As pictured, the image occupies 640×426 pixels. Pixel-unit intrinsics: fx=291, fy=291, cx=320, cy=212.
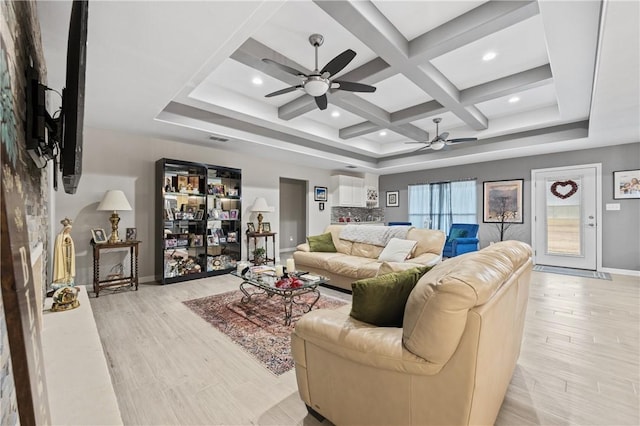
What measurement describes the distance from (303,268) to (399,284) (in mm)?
3271

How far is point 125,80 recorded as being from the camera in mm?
2779

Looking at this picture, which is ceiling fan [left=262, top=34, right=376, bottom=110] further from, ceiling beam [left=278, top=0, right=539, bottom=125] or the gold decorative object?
the gold decorative object

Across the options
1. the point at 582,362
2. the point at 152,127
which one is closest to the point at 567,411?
the point at 582,362

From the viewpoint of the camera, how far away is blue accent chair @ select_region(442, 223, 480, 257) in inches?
214

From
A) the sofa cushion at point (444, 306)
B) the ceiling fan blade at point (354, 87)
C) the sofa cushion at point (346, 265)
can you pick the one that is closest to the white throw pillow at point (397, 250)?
the sofa cushion at point (346, 265)

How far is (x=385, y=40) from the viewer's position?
260cm

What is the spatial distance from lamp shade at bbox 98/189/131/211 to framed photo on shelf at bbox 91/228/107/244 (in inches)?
14.1

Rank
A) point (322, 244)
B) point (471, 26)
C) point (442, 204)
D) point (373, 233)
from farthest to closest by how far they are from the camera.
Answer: point (442, 204) → point (322, 244) → point (373, 233) → point (471, 26)

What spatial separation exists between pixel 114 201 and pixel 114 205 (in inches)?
2.6

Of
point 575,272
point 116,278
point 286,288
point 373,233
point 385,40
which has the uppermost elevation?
point 385,40

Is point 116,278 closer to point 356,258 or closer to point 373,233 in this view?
point 356,258

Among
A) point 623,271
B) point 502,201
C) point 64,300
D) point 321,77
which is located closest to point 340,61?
point 321,77

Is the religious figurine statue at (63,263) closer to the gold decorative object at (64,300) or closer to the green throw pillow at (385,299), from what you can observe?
the gold decorative object at (64,300)

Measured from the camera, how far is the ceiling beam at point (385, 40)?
227cm
